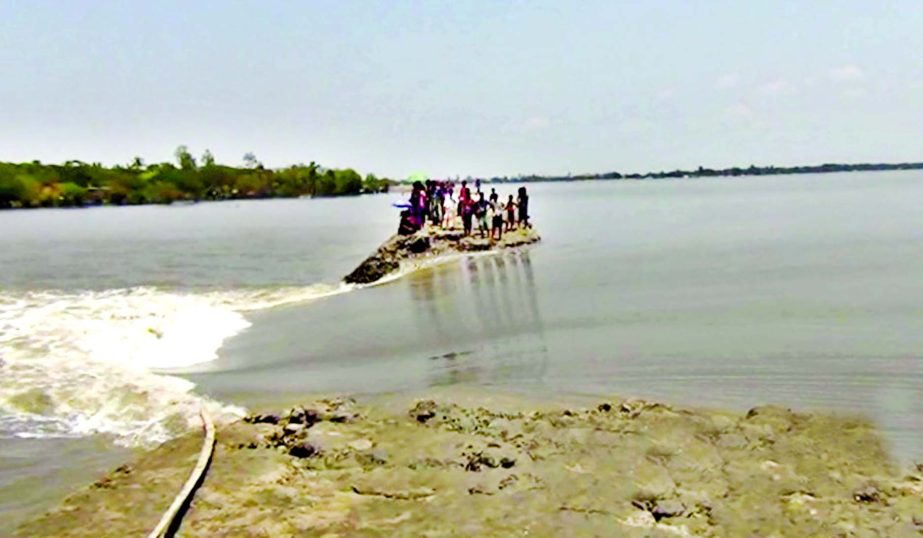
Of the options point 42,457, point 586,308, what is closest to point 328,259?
point 586,308

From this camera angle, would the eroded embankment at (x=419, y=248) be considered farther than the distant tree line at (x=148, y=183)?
No

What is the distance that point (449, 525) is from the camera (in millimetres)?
6879

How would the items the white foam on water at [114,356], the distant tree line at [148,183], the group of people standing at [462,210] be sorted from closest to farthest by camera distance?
the white foam on water at [114,356] → the group of people standing at [462,210] → the distant tree line at [148,183]

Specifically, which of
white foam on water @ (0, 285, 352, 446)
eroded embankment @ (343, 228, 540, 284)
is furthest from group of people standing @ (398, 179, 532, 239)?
white foam on water @ (0, 285, 352, 446)

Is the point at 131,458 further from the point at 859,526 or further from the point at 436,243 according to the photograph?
the point at 436,243

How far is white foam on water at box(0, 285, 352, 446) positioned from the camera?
1093 cm

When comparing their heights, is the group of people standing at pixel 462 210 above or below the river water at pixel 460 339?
above

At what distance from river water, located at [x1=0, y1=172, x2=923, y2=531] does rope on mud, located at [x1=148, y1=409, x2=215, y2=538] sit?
1.26 metres

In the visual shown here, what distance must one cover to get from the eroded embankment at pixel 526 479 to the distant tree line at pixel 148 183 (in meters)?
146

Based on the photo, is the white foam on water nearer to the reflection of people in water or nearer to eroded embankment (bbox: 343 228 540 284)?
eroded embankment (bbox: 343 228 540 284)

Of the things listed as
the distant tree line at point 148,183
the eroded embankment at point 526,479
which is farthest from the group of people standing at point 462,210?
the distant tree line at point 148,183

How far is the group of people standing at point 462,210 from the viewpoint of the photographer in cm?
3247

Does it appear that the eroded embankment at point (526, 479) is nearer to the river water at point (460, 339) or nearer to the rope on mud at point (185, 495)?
the rope on mud at point (185, 495)

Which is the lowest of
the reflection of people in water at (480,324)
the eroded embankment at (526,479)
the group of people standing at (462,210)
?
the reflection of people in water at (480,324)
